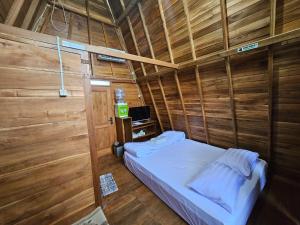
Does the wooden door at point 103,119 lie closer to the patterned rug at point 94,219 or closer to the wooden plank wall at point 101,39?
the wooden plank wall at point 101,39

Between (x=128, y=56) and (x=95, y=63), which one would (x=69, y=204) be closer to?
(x=128, y=56)

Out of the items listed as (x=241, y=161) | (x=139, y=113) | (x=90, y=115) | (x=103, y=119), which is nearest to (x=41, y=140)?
(x=90, y=115)

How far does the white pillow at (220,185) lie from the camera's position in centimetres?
154

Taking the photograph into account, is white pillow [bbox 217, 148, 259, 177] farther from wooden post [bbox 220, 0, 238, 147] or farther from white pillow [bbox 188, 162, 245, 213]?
wooden post [bbox 220, 0, 238, 147]

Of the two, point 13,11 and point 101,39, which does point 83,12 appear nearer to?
point 101,39

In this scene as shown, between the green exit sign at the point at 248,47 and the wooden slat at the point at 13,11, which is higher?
the wooden slat at the point at 13,11

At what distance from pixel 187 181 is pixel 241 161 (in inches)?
33.1

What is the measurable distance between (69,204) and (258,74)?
3044 mm

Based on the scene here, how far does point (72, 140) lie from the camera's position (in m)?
1.29

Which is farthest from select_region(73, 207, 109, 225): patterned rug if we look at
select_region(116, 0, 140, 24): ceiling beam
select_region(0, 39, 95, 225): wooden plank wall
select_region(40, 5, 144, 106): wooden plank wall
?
select_region(116, 0, 140, 24): ceiling beam

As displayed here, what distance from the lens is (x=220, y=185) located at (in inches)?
65.2

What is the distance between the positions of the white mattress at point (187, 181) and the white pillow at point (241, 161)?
14cm

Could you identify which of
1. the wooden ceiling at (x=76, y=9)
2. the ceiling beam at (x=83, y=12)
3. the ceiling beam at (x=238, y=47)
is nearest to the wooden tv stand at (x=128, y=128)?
the ceiling beam at (x=238, y=47)

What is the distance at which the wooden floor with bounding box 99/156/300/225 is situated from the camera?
70.1 inches
